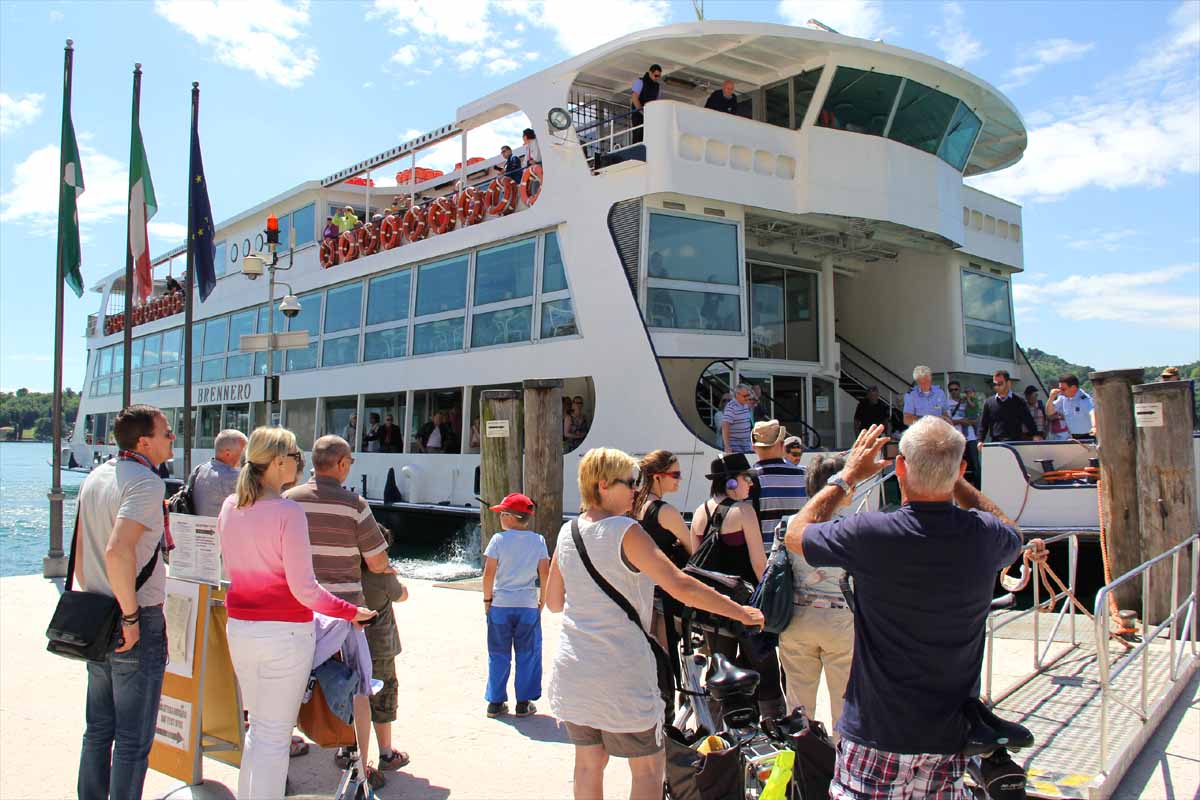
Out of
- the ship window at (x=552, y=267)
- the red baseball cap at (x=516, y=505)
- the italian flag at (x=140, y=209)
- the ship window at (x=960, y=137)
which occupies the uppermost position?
the ship window at (x=960, y=137)

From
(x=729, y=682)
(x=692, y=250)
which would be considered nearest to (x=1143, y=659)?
(x=729, y=682)

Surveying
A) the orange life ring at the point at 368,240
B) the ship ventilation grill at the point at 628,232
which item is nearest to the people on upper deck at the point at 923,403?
the ship ventilation grill at the point at 628,232

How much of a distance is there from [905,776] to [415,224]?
13.7 metres

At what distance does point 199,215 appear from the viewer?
15.5 m

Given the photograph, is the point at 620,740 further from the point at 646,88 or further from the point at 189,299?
the point at 189,299

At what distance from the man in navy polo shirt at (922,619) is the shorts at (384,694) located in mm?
2546

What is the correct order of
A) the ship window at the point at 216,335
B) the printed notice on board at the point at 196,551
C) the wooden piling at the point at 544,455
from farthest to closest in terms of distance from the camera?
1. the ship window at the point at 216,335
2. the wooden piling at the point at 544,455
3. the printed notice on board at the point at 196,551

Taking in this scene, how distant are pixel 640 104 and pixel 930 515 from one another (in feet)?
32.8

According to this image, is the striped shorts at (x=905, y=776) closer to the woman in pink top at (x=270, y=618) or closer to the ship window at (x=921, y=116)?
the woman in pink top at (x=270, y=618)

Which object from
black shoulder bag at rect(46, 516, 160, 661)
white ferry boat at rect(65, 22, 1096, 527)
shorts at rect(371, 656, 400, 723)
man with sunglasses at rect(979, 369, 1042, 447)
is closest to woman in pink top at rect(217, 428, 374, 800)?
black shoulder bag at rect(46, 516, 160, 661)

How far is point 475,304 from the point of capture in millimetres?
13523

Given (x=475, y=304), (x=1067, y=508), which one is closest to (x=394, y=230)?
(x=475, y=304)

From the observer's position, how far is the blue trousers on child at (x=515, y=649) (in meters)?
5.07

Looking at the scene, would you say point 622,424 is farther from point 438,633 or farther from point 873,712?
point 873,712
